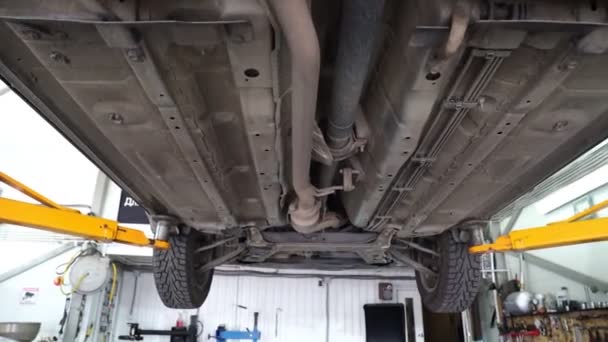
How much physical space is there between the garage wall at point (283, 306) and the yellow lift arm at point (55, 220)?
151 inches

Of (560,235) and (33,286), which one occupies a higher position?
(560,235)

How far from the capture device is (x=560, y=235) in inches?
69.4

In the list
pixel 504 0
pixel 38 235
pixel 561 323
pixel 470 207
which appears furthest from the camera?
pixel 38 235

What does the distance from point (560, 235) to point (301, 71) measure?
145 centimetres

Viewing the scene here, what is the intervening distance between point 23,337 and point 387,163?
399 cm

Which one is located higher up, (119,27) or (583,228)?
(119,27)

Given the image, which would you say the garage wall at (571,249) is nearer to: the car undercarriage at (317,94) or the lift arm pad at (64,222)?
the car undercarriage at (317,94)

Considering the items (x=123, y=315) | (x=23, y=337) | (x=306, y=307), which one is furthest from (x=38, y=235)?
(x=306, y=307)

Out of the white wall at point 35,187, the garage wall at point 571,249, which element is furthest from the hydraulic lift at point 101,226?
the white wall at point 35,187

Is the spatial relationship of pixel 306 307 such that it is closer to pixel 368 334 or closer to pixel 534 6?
pixel 368 334

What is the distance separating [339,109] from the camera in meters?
1.40

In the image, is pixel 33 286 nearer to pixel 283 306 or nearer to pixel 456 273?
pixel 283 306

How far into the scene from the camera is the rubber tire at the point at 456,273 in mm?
2785

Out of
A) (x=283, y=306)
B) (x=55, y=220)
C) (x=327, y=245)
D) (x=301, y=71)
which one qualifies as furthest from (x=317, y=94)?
(x=283, y=306)
